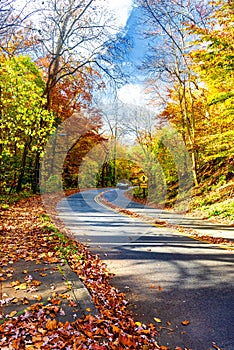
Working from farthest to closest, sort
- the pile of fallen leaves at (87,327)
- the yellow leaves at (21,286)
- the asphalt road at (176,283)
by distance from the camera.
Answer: the yellow leaves at (21,286), the asphalt road at (176,283), the pile of fallen leaves at (87,327)

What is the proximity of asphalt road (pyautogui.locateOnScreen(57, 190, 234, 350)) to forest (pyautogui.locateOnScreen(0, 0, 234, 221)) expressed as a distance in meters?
4.68

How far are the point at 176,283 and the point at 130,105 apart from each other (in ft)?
92.1

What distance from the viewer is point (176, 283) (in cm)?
453

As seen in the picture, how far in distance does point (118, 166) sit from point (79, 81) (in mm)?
28584

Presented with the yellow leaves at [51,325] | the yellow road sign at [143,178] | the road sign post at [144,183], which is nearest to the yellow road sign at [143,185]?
the road sign post at [144,183]

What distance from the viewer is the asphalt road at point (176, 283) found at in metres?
3.21

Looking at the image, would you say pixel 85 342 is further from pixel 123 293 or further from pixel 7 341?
pixel 123 293

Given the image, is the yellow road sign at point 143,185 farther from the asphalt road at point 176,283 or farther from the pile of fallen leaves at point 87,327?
the pile of fallen leaves at point 87,327

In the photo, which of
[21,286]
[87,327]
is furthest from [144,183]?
[87,327]

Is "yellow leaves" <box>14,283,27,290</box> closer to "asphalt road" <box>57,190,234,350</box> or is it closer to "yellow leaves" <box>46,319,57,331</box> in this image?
"yellow leaves" <box>46,319,57,331</box>

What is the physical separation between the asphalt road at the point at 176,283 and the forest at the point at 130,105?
468 cm

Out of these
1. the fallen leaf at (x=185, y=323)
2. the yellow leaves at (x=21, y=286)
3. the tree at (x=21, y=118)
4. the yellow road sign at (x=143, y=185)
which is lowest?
the fallen leaf at (x=185, y=323)

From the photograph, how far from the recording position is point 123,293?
4234mm

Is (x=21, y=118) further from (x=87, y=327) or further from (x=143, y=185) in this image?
(x=143, y=185)
